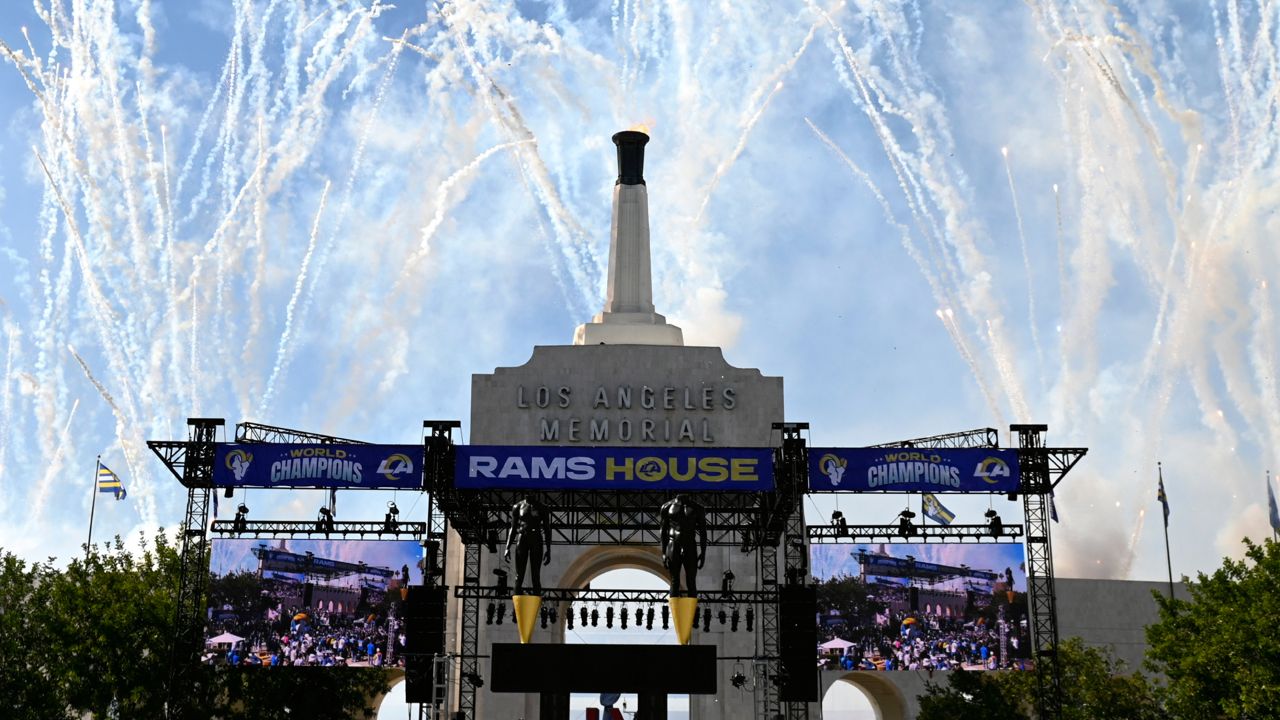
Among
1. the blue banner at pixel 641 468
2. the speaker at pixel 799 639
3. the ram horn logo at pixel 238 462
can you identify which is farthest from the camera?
the ram horn logo at pixel 238 462

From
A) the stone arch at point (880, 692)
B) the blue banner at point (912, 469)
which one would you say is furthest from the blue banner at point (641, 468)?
the stone arch at point (880, 692)

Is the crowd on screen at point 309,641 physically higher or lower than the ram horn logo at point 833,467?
lower

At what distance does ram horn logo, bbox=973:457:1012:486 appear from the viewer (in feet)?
125

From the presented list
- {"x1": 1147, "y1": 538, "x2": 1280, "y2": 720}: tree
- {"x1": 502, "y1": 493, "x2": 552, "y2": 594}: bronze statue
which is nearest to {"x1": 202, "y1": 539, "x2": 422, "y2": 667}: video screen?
{"x1": 502, "y1": 493, "x2": 552, "y2": 594}: bronze statue

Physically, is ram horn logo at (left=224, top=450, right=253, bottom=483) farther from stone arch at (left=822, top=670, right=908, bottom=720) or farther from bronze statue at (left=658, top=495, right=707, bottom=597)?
stone arch at (left=822, top=670, right=908, bottom=720)

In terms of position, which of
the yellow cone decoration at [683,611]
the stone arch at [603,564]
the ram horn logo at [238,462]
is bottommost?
the yellow cone decoration at [683,611]

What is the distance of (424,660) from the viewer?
39844 millimetres

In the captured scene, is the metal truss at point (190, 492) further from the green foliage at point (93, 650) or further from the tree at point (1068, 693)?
the tree at point (1068, 693)

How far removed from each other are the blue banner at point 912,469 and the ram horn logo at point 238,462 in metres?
16.8

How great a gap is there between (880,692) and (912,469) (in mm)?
31945

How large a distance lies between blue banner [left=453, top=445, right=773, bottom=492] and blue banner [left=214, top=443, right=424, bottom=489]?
329 centimetres

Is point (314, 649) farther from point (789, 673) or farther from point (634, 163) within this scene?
point (634, 163)

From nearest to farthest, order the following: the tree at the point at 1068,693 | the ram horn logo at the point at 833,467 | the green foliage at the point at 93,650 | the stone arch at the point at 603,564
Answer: the ram horn logo at the point at 833,467
the green foliage at the point at 93,650
the tree at the point at 1068,693
the stone arch at the point at 603,564

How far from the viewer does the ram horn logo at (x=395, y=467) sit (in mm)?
38594
